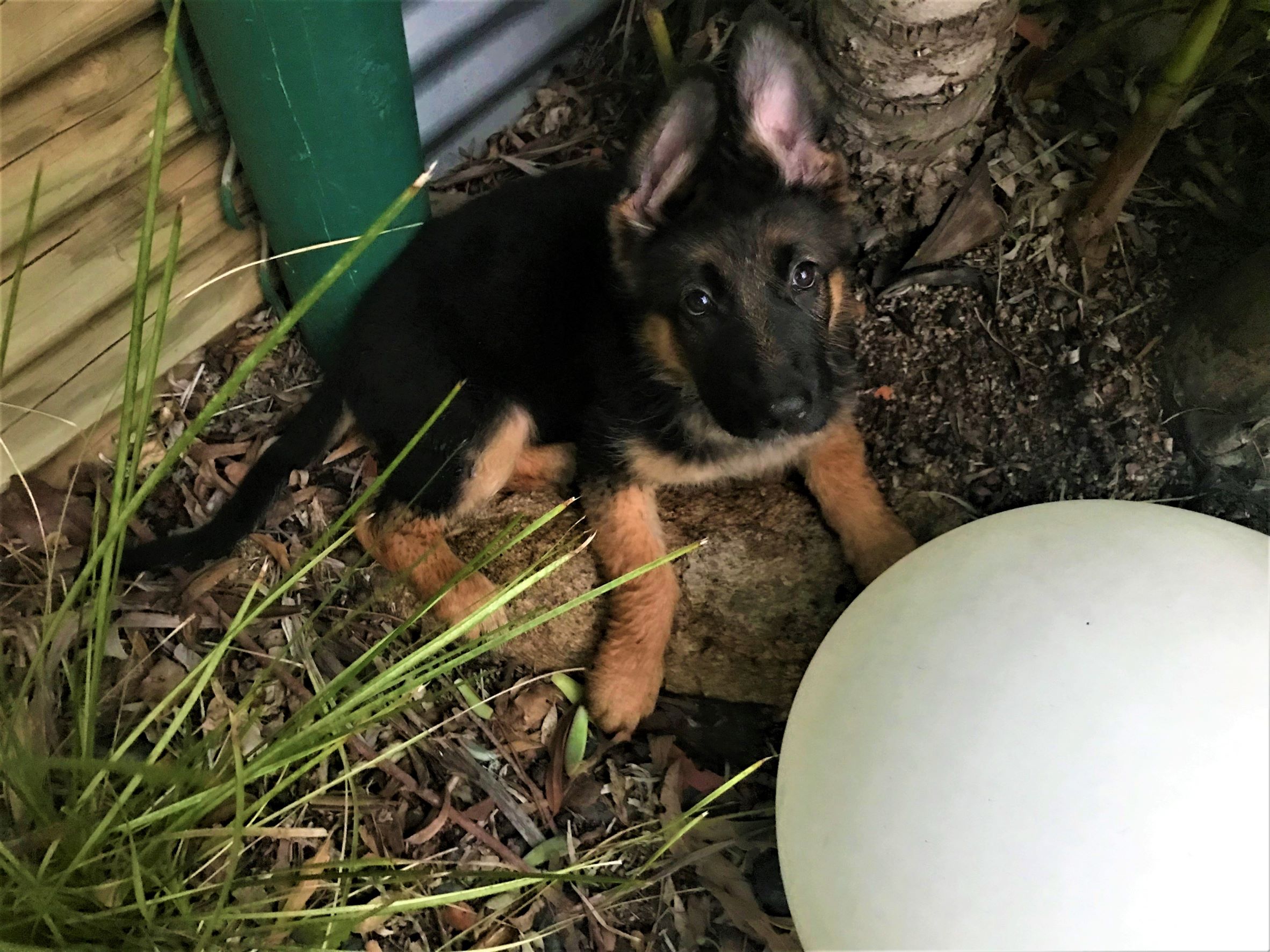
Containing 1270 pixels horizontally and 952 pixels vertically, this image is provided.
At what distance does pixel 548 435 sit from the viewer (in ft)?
9.02

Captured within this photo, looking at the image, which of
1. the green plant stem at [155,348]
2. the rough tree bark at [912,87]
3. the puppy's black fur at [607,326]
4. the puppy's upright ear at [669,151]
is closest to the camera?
the green plant stem at [155,348]

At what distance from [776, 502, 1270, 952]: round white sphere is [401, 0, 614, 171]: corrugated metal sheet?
6.91 ft

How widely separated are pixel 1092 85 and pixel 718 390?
1.68m

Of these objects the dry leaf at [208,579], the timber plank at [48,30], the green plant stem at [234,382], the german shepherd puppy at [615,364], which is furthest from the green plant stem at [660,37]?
the dry leaf at [208,579]

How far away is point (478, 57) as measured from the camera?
3.00 metres

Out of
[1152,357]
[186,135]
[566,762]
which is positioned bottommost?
[566,762]

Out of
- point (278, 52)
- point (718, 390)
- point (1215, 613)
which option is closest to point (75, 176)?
point (278, 52)

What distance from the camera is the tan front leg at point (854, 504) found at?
247 cm

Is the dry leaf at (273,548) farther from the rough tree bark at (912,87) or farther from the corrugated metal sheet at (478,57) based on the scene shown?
the rough tree bark at (912,87)

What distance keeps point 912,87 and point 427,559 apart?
5.93 ft

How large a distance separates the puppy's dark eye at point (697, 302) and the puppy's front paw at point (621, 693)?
0.95 metres

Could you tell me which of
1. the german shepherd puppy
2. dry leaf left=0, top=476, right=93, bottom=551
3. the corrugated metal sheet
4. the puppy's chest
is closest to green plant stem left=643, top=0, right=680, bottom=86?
the corrugated metal sheet

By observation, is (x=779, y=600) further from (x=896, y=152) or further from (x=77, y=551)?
(x=77, y=551)

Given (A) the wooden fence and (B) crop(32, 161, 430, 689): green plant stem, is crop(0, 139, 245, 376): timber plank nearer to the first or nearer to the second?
(A) the wooden fence
